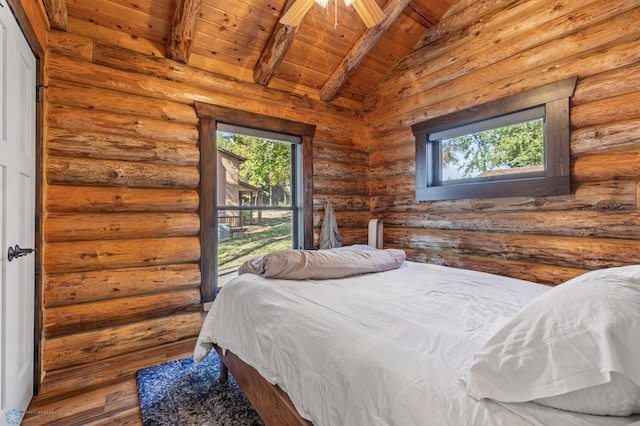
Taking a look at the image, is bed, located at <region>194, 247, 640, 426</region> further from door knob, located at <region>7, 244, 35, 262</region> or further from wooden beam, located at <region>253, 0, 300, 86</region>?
wooden beam, located at <region>253, 0, 300, 86</region>

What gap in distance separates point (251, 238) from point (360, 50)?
2362 mm

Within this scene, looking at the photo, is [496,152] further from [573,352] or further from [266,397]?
[266,397]

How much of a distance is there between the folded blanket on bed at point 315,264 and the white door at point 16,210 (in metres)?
1.26

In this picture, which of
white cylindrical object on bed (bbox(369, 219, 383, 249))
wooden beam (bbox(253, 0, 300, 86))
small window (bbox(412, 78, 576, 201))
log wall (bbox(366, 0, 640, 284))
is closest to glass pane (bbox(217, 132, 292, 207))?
wooden beam (bbox(253, 0, 300, 86))

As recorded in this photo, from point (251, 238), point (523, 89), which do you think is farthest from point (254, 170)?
point (523, 89)

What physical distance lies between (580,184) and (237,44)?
10.7 feet

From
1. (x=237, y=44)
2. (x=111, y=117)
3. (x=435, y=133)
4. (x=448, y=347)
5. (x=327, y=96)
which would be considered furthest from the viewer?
(x=327, y=96)

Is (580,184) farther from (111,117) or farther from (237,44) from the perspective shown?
(111,117)

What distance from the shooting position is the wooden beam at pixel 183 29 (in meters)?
2.41

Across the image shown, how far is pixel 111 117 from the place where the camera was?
2.55 meters

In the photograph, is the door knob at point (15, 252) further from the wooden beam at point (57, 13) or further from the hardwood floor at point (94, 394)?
the wooden beam at point (57, 13)

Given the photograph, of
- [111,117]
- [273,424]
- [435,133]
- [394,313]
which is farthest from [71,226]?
[435,133]

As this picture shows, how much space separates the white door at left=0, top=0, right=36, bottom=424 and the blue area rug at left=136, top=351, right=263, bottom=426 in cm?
66

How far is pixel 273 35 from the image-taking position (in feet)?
9.68
